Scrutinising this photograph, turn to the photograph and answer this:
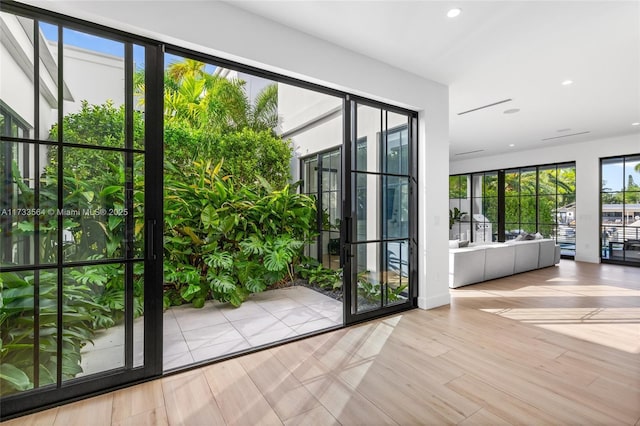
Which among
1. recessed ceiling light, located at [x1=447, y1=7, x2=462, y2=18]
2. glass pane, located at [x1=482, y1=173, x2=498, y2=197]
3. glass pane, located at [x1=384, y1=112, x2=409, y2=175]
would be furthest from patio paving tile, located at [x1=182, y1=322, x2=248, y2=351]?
glass pane, located at [x1=482, y1=173, x2=498, y2=197]

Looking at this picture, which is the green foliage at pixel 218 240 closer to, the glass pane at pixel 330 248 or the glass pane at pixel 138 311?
the glass pane at pixel 330 248

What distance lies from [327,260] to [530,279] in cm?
360

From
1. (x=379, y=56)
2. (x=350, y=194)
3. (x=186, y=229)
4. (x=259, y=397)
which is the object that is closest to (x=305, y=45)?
(x=379, y=56)

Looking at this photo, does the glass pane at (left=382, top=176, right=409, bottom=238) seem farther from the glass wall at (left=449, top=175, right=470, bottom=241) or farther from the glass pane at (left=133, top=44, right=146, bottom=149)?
the glass wall at (left=449, top=175, right=470, bottom=241)

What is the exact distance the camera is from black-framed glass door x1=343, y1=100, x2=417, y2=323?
11.1ft

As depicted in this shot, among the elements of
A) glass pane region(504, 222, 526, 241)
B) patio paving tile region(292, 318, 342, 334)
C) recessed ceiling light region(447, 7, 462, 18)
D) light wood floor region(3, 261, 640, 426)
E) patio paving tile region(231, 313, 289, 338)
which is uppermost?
recessed ceiling light region(447, 7, 462, 18)

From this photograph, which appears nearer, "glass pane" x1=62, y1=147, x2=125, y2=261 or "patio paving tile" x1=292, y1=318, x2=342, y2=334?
"glass pane" x1=62, y1=147, x2=125, y2=261

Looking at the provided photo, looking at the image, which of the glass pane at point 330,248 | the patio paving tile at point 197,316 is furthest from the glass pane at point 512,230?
the patio paving tile at point 197,316

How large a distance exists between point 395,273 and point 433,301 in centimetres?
65

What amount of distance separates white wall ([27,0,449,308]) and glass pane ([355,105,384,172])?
194 millimetres

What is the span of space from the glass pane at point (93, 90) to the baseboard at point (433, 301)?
137 inches

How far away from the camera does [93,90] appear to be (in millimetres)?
2111

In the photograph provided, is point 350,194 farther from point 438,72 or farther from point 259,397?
point 259,397

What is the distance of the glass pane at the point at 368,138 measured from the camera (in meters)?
3.44
